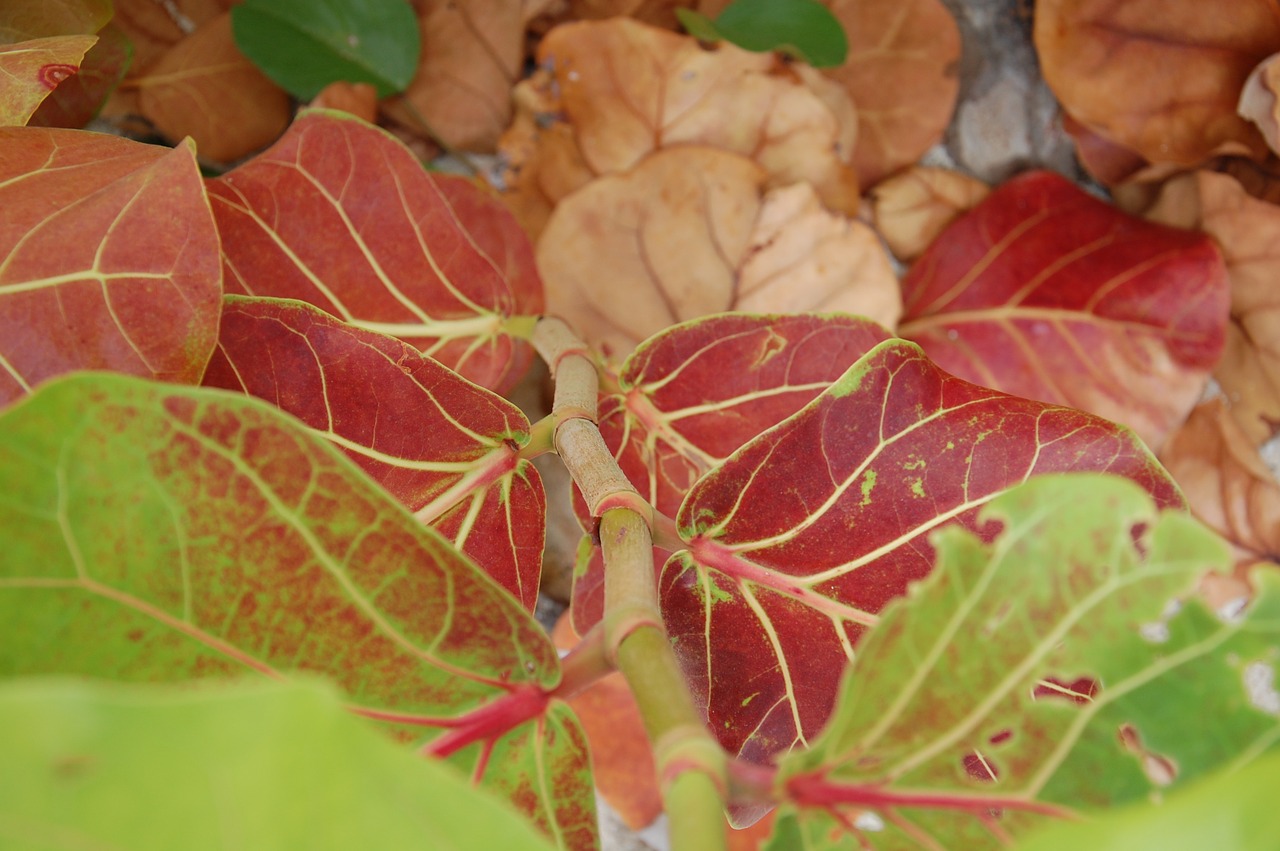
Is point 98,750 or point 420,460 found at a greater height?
point 98,750

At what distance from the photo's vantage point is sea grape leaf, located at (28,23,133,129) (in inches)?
24.5

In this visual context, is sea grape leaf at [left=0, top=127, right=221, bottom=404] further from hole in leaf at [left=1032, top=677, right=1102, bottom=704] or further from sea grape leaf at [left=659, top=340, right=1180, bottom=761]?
hole in leaf at [left=1032, top=677, right=1102, bottom=704]

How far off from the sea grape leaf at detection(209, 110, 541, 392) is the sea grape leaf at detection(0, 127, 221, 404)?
0.12m

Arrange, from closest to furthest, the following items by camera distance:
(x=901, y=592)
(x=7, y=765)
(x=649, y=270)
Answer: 1. (x=7, y=765)
2. (x=901, y=592)
3. (x=649, y=270)

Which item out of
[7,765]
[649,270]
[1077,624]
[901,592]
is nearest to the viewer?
[7,765]

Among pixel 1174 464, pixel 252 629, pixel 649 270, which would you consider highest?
pixel 252 629

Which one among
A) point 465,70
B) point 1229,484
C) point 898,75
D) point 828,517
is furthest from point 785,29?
point 1229,484

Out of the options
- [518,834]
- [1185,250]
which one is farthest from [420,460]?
[1185,250]

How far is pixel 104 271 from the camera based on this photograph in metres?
0.43

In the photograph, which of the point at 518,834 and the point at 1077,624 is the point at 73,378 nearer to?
the point at 518,834

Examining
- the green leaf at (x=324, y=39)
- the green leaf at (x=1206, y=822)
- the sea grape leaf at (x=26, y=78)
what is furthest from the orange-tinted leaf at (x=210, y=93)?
the green leaf at (x=1206, y=822)

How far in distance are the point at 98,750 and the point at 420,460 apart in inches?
12.3

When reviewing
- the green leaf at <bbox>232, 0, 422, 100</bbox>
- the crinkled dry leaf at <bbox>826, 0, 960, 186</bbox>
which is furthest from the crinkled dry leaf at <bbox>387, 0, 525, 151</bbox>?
the crinkled dry leaf at <bbox>826, 0, 960, 186</bbox>

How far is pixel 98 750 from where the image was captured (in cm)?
20
